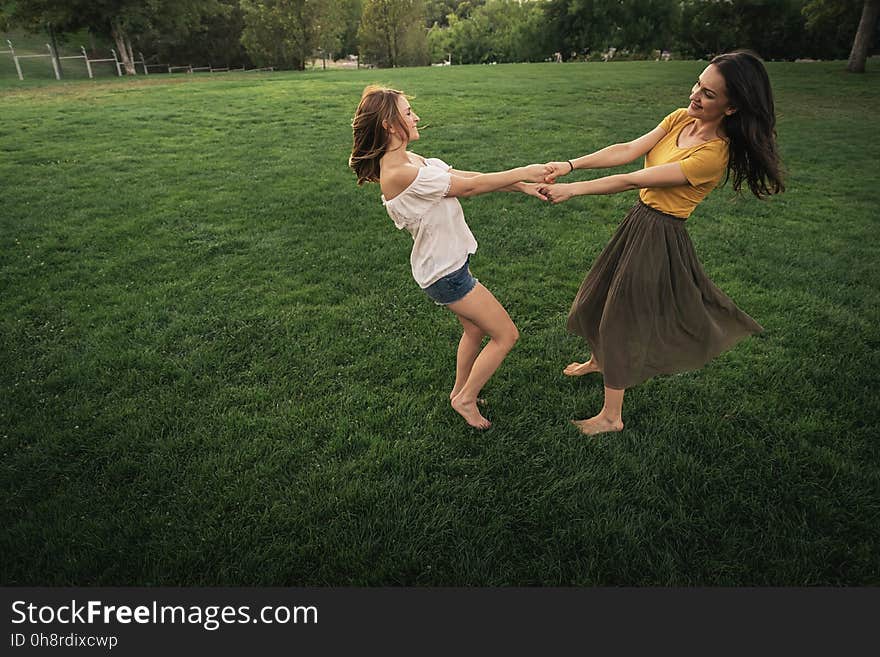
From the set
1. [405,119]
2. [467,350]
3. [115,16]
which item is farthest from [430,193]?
[115,16]

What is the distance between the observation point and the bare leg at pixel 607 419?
363 cm

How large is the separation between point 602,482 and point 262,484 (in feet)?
7.04

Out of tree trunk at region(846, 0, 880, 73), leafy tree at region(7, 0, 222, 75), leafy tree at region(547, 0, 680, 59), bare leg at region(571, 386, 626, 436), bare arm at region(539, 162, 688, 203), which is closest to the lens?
bare arm at region(539, 162, 688, 203)

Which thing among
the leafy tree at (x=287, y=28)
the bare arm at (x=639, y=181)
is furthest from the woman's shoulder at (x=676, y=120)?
the leafy tree at (x=287, y=28)

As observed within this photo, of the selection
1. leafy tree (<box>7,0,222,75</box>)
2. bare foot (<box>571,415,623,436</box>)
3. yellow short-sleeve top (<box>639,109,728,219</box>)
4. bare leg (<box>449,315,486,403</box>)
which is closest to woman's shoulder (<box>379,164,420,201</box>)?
bare leg (<box>449,315,486,403</box>)

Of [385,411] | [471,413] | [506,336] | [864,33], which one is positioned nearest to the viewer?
[506,336]

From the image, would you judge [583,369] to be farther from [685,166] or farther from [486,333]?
[685,166]

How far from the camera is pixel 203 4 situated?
36719 mm

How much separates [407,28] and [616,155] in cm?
5670

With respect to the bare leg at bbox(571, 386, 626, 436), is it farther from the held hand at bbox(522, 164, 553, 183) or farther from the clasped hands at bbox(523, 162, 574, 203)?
the held hand at bbox(522, 164, 553, 183)

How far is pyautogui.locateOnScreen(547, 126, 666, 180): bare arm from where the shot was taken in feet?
10.8

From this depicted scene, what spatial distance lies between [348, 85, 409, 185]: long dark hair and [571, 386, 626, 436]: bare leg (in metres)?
2.19

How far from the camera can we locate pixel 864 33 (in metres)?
23.5

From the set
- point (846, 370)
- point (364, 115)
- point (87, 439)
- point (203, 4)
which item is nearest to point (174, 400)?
point (87, 439)
